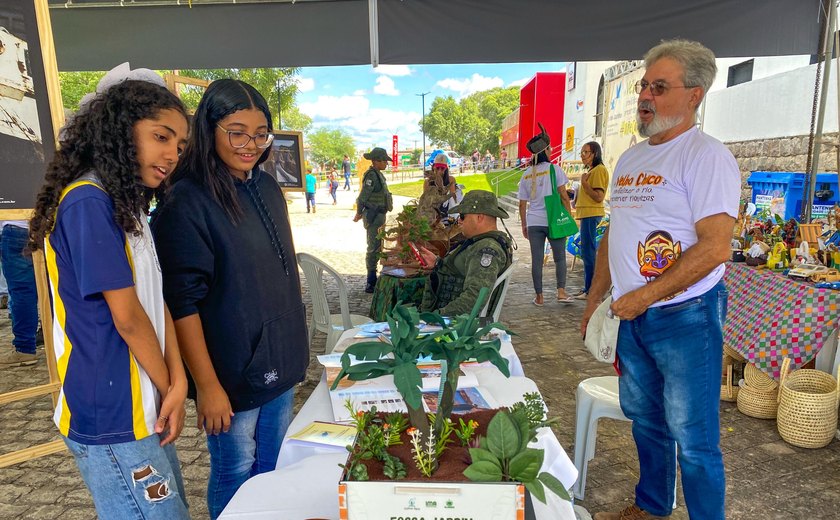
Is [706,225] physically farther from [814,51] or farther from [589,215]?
[589,215]

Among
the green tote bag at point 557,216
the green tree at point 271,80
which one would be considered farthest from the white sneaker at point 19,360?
the green tree at point 271,80

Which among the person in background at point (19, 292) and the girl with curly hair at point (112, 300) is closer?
the girl with curly hair at point (112, 300)

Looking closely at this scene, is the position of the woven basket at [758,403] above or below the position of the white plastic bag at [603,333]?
below

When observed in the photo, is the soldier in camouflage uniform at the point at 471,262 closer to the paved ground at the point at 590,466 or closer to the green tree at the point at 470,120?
the paved ground at the point at 590,466

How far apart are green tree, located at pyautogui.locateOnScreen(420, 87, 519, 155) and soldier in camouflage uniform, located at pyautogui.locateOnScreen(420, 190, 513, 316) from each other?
6441 cm

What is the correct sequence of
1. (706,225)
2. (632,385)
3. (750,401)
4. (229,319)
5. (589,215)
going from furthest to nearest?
(589,215), (750,401), (632,385), (706,225), (229,319)

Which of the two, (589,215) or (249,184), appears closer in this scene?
(249,184)

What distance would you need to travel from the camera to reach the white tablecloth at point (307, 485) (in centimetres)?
115

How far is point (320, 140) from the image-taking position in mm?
85812

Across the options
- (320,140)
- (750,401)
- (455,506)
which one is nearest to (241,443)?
(455,506)

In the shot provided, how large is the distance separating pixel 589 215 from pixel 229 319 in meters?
5.26

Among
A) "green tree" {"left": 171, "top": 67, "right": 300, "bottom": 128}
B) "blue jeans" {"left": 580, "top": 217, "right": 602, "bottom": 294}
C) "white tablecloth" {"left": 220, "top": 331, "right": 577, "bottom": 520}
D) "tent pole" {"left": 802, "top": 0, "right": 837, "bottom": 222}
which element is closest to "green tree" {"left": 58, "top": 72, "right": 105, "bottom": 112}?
"green tree" {"left": 171, "top": 67, "right": 300, "bottom": 128}

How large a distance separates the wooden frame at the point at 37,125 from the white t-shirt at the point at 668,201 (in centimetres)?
268

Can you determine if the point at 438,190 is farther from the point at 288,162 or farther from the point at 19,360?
the point at 19,360
